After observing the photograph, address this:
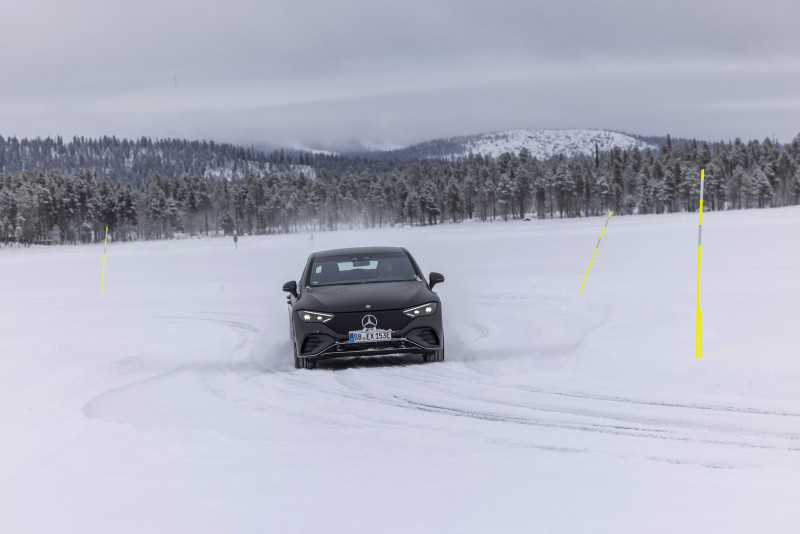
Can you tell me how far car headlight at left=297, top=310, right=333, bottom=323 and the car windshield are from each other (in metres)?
1.27

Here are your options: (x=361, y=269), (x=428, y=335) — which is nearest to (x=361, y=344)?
(x=428, y=335)

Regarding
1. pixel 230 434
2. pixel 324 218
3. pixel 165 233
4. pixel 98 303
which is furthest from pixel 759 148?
pixel 230 434

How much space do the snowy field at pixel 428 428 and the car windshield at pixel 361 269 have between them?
127 centimetres

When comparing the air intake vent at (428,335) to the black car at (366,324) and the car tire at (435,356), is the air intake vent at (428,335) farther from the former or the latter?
the car tire at (435,356)

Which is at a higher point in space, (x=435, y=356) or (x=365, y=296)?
(x=365, y=296)

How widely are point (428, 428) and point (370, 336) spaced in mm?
3083

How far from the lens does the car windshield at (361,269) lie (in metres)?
11.5

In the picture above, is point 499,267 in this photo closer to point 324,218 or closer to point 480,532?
point 480,532

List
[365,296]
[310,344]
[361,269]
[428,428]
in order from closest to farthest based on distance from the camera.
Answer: [428,428] < [310,344] < [365,296] < [361,269]

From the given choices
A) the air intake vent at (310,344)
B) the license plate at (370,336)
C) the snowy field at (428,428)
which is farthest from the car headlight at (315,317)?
the snowy field at (428,428)

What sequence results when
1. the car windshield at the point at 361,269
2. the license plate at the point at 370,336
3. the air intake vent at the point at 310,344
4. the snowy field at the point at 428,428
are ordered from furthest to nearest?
the car windshield at the point at 361,269
the air intake vent at the point at 310,344
the license plate at the point at 370,336
the snowy field at the point at 428,428

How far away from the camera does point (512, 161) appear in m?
180

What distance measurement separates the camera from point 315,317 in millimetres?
10117

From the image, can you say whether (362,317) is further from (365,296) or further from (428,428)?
(428,428)
